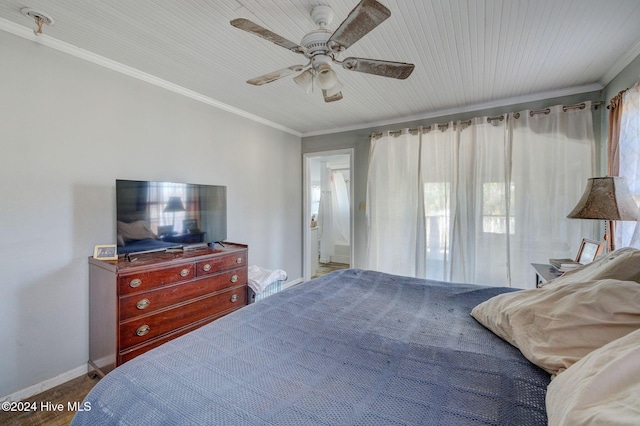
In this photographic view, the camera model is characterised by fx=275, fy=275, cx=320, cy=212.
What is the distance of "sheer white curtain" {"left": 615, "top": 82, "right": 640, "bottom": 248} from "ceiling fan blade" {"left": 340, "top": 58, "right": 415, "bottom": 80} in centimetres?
178

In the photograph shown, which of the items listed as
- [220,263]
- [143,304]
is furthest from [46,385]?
[220,263]

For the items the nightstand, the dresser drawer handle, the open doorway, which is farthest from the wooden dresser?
the open doorway

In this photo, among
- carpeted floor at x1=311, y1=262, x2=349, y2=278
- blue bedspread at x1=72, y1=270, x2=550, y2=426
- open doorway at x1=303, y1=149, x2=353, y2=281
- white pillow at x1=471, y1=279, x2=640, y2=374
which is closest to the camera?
blue bedspread at x1=72, y1=270, x2=550, y2=426

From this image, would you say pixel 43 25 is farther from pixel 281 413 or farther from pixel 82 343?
pixel 281 413

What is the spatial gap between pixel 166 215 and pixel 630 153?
3759mm

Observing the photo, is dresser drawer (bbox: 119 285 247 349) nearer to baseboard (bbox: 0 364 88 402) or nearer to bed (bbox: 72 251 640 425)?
baseboard (bbox: 0 364 88 402)

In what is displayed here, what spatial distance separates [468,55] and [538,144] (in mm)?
1507

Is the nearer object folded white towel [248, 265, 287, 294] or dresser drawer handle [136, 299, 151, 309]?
dresser drawer handle [136, 299, 151, 309]

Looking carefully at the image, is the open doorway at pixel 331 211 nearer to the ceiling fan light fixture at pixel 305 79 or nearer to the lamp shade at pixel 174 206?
the lamp shade at pixel 174 206

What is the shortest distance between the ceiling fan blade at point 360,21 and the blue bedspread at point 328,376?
150 centimetres

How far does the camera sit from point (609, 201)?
188cm

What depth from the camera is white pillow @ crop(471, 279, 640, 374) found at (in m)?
0.93

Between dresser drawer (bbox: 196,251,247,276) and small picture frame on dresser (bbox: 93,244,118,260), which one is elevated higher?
small picture frame on dresser (bbox: 93,244,118,260)

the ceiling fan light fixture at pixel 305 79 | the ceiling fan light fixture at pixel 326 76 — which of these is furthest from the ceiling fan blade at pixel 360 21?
the ceiling fan light fixture at pixel 305 79
